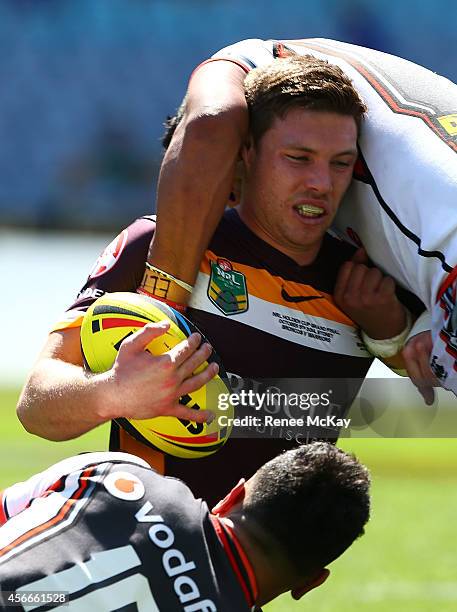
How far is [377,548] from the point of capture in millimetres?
6762

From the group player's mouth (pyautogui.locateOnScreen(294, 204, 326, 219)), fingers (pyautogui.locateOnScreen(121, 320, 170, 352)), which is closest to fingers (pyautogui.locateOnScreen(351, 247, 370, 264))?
player's mouth (pyautogui.locateOnScreen(294, 204, 326, 219))

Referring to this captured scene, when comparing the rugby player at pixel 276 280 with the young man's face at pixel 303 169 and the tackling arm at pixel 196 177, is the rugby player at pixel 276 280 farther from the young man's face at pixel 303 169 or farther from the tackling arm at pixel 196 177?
the tackling arm at pixel 196 177

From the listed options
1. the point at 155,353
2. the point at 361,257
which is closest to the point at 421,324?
the point at 361,257

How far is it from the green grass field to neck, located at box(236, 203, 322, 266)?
6.41 feet

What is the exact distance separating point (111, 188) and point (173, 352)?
667 inches

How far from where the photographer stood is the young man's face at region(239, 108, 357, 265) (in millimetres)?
3926

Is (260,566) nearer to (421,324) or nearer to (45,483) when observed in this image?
(45,483)

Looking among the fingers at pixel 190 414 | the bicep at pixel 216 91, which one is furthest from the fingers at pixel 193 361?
the bicep at pixel 216 91

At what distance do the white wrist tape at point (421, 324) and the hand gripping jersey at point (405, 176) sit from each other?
3.7 inches

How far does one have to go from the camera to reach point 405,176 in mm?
3771

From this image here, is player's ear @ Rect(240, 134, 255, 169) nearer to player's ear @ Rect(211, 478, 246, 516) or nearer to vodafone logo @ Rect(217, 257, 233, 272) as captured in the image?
vodafone logo @ Rect(217, 257, 233, 272)

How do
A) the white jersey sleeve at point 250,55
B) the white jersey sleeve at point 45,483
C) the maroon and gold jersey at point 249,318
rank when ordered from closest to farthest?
the white jersey sleeve at point 45,483 < the maroon and gold jersey at point 249,318 < the white jersey sleeve at point 250,55

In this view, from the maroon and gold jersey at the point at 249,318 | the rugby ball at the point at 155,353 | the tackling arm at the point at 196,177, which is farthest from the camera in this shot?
the maroon and gold jersey at the point at 249,318

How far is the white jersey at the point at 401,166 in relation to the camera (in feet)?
12.0
